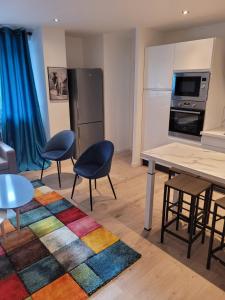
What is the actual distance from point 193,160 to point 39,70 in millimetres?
3073

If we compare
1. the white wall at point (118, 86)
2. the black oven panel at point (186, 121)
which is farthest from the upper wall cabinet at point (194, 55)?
the white wall at point (118, 86)

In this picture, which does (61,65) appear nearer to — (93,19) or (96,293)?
(93,19)

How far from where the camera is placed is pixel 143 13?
2807mm

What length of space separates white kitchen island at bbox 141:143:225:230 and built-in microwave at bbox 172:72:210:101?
1147 mm

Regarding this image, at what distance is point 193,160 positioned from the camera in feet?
6.70

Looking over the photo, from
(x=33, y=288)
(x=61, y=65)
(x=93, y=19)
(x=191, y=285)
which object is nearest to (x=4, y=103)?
(x=61, y=65)

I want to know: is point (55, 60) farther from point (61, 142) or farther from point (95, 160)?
point (95, 160)

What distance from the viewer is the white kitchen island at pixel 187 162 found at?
5.96 ft

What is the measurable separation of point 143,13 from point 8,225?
9.59ft

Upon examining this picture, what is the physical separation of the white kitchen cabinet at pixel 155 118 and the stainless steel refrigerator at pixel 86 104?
0.97 meters

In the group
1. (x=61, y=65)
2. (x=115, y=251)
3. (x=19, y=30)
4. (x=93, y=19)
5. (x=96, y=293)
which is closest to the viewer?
(x=96, y=293)

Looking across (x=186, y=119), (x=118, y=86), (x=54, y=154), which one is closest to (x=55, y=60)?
(x=118, y=86)

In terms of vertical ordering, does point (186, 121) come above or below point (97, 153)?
above

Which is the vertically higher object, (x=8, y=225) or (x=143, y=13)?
(x=143, y=13)
